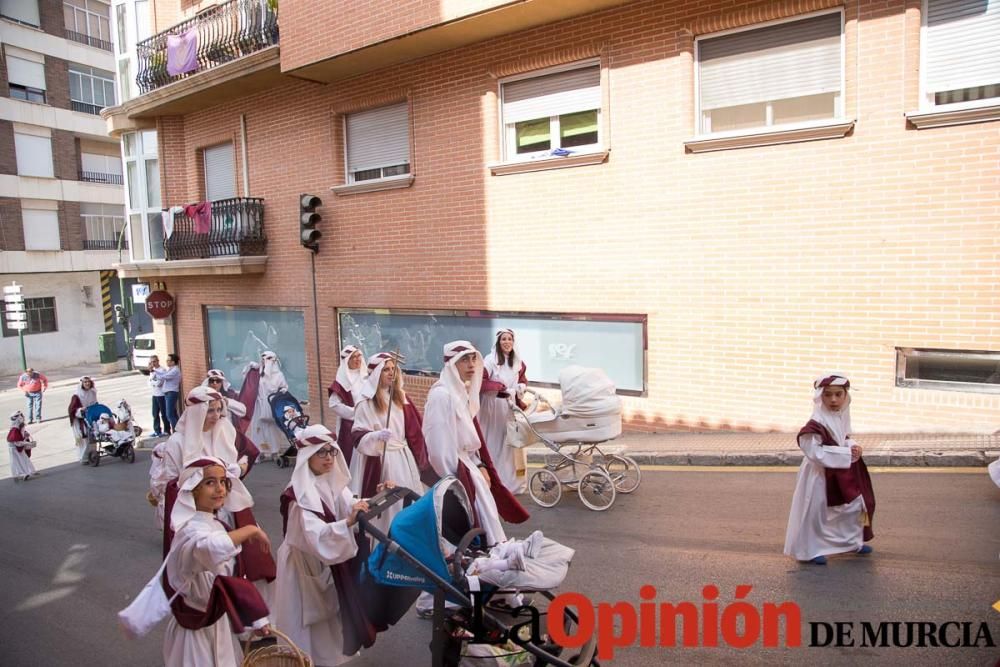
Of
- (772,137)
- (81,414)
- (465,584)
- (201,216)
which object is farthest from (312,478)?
(201,216)

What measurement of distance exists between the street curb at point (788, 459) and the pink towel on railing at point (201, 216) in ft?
37.7

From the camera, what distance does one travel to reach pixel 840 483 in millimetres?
5734

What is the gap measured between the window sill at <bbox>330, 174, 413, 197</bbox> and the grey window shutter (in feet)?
18.0

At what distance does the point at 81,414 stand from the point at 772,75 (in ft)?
45.7

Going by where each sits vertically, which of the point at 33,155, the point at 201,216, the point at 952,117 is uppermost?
the point at 33,155

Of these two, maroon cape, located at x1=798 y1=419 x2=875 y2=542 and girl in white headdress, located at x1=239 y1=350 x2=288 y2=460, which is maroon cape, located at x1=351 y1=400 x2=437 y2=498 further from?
girl in white headdress, located at x1=239 y1=350 x2=288 y2=460

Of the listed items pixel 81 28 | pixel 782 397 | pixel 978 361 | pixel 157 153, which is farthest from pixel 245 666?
pixel 81 28

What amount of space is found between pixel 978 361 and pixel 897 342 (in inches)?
32.4

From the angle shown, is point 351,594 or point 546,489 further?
point 546,489

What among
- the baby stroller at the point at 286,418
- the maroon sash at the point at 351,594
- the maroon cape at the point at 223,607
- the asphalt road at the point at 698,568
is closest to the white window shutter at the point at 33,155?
the baby stroller at the point at 286,418

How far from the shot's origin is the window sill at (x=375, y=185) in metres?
12.9

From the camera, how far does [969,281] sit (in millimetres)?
7938

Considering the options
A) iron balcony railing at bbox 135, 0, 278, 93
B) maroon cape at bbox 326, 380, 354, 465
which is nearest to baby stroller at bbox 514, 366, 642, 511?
maroon cape at bbox 326, 380, 354, 465

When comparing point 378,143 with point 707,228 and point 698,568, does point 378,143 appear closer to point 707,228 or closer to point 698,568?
point 707,228
